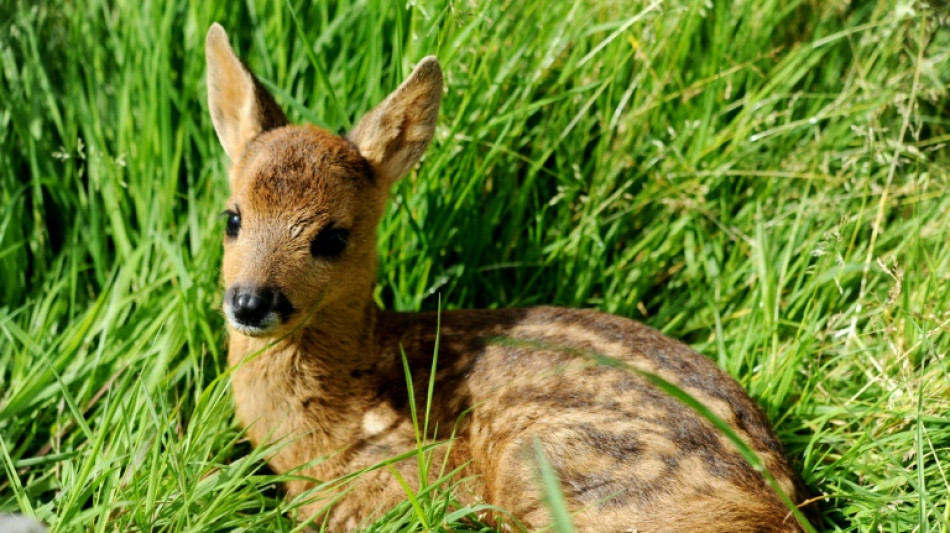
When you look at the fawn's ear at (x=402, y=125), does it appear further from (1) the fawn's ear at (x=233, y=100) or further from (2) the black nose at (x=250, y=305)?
(2) the black nose at (x=250, y=305)

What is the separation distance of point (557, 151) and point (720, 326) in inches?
40.1

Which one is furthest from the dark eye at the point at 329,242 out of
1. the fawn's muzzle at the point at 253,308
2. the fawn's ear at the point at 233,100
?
the fawn's ear at the point at 233,100

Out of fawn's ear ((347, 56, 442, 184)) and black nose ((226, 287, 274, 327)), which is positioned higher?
fawn's ear ((347, 56, 442, 184))

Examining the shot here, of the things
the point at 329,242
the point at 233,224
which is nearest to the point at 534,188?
the point at 329,242

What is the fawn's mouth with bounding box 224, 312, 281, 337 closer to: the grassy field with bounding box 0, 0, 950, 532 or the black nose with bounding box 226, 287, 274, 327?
the black nose with bounding box 226, 287, 274, 327

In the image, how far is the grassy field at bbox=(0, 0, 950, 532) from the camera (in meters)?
3.71

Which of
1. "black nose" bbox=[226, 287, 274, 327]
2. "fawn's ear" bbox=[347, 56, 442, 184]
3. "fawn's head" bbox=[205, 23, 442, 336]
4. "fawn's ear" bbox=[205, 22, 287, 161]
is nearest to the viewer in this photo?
"black nose" bbox=[226, 287, 274, 327]

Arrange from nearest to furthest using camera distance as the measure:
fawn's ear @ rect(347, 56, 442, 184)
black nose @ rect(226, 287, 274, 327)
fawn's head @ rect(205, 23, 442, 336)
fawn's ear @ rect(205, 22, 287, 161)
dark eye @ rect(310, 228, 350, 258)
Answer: black nose @ rect(226, 287, 274, 327), fawn's head @ rect(205, 23, 442, 336), dark eye @ rect(310, 228, 350, 258), fawn's ear @ rect(347, 56, 442, 184), fawn's ear @ rect(205, 22, 287, 161)

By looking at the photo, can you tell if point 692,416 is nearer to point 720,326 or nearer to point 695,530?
point 695,530

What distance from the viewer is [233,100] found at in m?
3.81

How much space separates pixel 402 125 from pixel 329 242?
58cm

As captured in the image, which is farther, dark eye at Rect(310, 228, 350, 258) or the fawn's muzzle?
→ dark eye at Rect(310, 228, 350, 258)

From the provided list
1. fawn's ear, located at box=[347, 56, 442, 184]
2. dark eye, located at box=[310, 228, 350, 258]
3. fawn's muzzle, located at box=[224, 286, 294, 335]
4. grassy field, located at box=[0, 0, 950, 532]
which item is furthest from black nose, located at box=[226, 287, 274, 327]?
fawn's ear, located at box=[347, 56, 442, 184]

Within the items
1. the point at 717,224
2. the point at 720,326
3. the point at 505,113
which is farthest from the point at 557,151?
the point at 720,326
